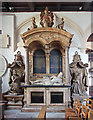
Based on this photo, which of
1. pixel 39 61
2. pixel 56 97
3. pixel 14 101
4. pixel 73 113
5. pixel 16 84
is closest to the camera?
pixel 73 113

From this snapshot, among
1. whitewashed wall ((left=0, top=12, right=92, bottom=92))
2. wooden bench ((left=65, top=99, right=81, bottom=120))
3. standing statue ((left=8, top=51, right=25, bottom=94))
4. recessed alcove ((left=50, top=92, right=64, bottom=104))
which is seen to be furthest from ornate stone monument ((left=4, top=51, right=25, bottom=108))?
wooden bench ((left=65, top=99, right=81, bottom=120))

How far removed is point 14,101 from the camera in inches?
245

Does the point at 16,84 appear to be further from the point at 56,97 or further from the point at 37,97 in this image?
the point at 56,97

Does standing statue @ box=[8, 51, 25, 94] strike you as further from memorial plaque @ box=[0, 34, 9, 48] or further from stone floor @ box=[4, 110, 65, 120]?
stone floor @ box=[4, 110, 65, 120]

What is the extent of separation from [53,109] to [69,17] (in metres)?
4.51

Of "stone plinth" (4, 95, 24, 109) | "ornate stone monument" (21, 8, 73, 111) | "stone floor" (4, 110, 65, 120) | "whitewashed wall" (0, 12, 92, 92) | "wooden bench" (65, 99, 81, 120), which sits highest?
"whitewashed wall" (0, 12, 92, 92)

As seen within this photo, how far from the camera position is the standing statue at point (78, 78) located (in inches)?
261

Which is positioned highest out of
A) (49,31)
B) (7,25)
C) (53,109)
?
(7,25)

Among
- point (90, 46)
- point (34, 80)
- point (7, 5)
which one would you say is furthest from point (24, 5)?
point (90, 46)

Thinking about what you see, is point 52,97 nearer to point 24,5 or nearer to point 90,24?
point 90,24

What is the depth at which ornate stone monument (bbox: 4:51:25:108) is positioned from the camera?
6234 mm

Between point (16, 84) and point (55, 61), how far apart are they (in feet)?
5.96

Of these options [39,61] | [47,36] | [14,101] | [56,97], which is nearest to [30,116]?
[56,97]

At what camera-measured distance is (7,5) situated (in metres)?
7.78
